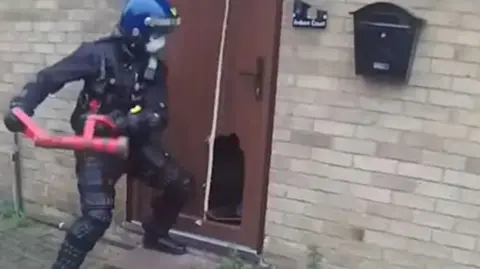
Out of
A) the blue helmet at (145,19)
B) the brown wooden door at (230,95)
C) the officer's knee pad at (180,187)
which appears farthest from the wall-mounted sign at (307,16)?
the officer's knee pad at (180,187)

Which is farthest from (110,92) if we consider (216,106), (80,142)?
(216,106)

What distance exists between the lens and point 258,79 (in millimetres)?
5676

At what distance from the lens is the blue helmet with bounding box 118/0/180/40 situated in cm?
515

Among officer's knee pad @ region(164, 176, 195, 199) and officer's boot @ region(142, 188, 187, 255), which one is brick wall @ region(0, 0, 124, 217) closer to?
officer's boot @ region(142, 188, 187, 255)

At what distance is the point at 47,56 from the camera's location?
21.7 ft

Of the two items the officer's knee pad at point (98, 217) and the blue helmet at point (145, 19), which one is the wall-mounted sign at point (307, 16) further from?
the officer's knee pad at point (98, 217)

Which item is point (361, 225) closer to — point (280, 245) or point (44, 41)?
point (280, 245)

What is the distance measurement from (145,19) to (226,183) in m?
1.53

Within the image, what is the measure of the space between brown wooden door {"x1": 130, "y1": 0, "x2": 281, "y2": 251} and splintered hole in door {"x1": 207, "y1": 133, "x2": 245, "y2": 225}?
0.27ft

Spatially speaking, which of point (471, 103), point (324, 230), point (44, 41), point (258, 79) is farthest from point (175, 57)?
point (471, 103)

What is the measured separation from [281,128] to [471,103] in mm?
1237

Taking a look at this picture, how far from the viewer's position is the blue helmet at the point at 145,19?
5.15 meters

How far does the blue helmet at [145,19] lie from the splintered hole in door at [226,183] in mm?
1142

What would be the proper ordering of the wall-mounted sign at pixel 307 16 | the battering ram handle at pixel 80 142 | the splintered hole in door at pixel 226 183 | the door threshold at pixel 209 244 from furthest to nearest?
the splintered hole in door at pixel 226 183 → the door threshold at pixel 209 244 → the wall-mounted sign at pixel 307 16 → the battering ram handle at pixel 80 142
